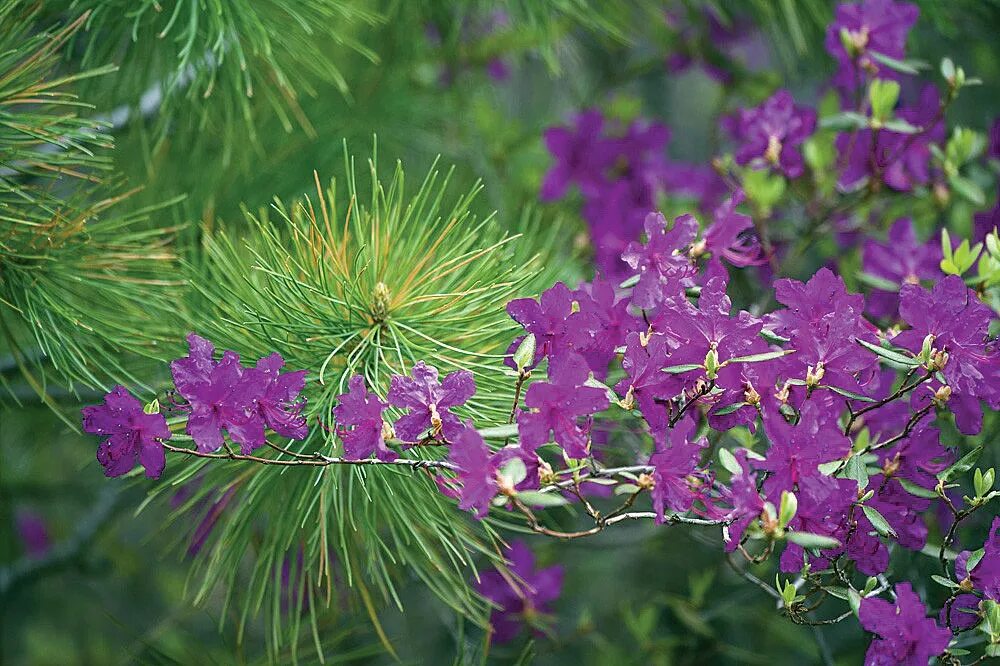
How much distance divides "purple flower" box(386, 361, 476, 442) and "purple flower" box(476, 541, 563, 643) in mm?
409

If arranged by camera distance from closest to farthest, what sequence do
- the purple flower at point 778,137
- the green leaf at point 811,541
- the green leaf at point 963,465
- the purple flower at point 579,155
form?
the green leaf at point 811,541 → the green leaf at point 963,465 → the purple flower at point 778,137 → the purple flower at point 579,155

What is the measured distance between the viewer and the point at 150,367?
74cm

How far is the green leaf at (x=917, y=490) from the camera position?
22.6 inches

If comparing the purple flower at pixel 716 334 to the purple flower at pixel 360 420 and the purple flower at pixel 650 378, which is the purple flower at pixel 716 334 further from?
the purple flower at pixel 360 420

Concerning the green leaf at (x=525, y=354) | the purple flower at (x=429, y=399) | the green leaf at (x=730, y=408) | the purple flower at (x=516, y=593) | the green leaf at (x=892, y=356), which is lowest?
the purple flower at (x=516, y=593)

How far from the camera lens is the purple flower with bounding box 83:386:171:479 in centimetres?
52

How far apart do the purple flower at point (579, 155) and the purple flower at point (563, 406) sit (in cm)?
59

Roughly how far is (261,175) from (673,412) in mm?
567

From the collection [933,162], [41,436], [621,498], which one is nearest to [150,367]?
[41,436]

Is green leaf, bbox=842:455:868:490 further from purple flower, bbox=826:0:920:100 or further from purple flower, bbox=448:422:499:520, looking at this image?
purple flower, bbox=826:0:920:100

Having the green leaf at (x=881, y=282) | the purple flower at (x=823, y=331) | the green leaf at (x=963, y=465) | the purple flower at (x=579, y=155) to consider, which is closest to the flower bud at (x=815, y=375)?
the purple flower at (x=823, y=331)

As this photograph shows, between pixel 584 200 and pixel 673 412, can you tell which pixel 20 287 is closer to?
pixel 673 412

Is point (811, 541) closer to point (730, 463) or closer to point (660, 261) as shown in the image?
point (730, 463)

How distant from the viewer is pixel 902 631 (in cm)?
51
